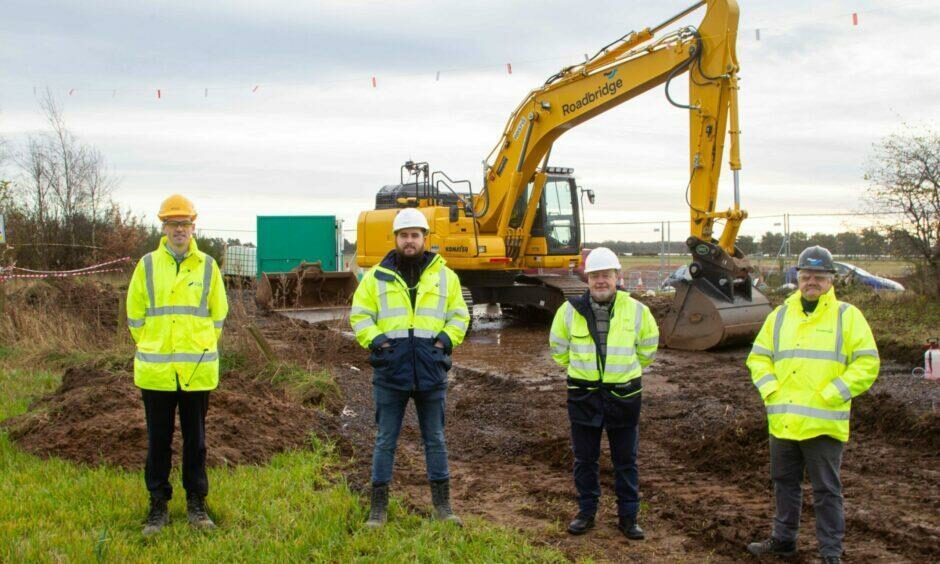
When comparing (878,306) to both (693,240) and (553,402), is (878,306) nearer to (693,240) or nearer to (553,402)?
(693,240)

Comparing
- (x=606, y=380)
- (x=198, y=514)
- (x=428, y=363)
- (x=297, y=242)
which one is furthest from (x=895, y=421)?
(x=297, y=242)

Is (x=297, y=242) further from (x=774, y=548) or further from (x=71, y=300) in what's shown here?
(x=774, y=548)

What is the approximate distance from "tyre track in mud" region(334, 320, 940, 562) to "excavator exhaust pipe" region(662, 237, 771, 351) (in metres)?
2.00

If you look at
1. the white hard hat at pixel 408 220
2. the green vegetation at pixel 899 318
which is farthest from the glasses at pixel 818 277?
the green vegetation at pixel 899 318

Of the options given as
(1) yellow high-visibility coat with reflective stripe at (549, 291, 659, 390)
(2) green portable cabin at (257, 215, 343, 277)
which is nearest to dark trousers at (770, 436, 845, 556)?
(1) yellow high-visibility coat with reflective stripe at (549, 291, 659, 390)

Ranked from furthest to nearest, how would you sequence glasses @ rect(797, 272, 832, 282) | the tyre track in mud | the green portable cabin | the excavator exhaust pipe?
the green portable cabin < the excavator exhaust pipe < the tyre track in mud < glasses @ rect(797, 272, 832, 282)

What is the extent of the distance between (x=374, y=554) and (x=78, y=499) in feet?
7.34

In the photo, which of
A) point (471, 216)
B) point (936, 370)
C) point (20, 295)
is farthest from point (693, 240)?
point (20, 295)

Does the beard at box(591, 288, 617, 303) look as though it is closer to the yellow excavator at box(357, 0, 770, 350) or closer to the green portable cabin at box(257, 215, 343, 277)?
the yellow excavator at box(357, 0, 770, 350)

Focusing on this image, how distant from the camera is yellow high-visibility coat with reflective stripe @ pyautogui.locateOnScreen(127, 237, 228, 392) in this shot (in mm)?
5305

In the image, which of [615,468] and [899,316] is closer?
[615,468]

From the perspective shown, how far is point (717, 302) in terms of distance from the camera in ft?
42.2

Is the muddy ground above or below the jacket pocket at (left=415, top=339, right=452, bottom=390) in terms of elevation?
below

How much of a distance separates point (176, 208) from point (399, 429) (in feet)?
6.45
